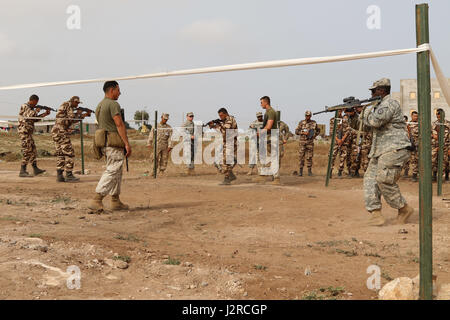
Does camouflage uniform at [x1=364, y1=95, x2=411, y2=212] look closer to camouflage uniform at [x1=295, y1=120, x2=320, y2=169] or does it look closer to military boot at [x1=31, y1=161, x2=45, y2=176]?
camouflage uniform at [x1=295, y1=120, x2=320, y2=169]

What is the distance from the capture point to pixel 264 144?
39.2 ft

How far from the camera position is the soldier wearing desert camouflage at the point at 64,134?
11.1 meters

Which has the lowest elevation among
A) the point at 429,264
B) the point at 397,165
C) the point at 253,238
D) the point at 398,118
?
the point at 253,238

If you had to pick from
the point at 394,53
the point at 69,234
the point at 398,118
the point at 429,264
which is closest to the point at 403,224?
the point at 398,118

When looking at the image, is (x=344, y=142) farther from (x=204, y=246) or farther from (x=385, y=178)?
(x=204, y=246)

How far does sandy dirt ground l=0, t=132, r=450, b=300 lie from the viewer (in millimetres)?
3627

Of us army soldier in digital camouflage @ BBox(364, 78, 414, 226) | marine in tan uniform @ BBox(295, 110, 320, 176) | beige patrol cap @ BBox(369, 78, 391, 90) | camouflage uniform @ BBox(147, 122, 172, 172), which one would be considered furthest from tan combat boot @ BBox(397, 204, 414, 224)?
camouflage uniform @ BBox(147, 122, 172, 172)

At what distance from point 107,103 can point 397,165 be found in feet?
13.8

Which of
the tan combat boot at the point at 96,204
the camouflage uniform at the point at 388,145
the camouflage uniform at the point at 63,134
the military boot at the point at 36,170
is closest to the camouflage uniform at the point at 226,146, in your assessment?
the camouflage uniform at the point at 63,134

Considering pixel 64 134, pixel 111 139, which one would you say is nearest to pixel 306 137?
pixel 64 134

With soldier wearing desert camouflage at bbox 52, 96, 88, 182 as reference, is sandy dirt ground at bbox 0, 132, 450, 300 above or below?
below

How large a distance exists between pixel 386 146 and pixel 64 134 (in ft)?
26.2

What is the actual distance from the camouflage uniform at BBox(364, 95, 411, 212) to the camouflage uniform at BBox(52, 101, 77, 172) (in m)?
7.60
